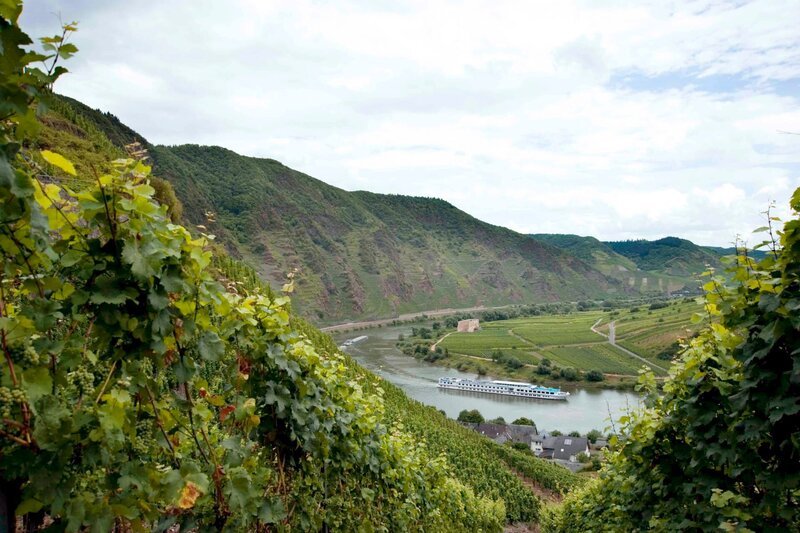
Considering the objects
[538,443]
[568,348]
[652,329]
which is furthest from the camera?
[568,348]

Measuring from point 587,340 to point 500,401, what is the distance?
3716 centimetres

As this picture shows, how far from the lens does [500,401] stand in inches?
2645

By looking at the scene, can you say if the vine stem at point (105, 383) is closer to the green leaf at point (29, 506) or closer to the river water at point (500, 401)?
the green leaf at point (29, 506)

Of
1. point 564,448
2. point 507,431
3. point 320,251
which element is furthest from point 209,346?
point 320,251

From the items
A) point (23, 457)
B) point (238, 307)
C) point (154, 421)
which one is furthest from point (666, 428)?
point (23, 457)

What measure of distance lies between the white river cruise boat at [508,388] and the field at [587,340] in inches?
415

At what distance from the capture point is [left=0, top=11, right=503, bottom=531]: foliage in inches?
66.5

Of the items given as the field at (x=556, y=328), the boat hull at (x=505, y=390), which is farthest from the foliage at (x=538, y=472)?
the field at (x=556, y=328)

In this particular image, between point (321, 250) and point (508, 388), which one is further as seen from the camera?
A: point (321, 250)

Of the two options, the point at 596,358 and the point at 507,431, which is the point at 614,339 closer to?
the point at 596,358

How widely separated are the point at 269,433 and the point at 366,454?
68.0 inches

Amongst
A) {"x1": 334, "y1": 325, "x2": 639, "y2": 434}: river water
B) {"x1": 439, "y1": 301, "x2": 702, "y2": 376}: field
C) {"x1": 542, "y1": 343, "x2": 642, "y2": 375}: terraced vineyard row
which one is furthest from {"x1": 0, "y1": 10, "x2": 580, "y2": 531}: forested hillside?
{"x1": 542, "y1": 343, "x2": 642, "y2": 375}: terraced vineyard row

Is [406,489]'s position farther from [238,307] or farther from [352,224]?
[352,224]

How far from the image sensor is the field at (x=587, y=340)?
260 ft
